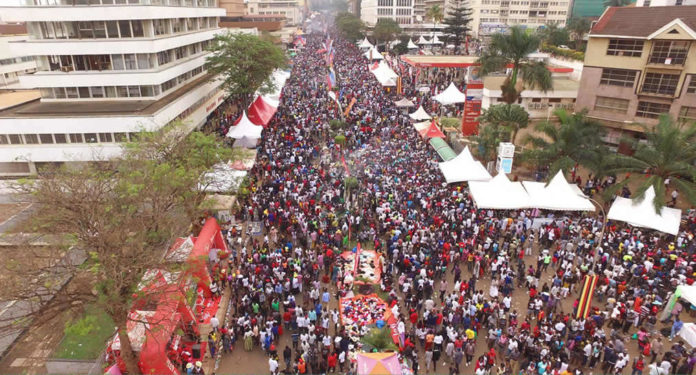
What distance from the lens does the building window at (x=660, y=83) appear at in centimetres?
2756

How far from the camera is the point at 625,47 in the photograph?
29188mm

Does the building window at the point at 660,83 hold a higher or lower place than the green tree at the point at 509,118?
higher

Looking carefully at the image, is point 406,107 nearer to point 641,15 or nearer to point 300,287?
point 641,15

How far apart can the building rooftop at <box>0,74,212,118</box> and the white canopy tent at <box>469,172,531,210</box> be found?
63.7 ft

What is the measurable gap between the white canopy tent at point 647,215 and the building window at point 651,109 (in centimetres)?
1034

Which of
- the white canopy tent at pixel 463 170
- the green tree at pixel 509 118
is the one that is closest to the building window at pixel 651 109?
the green tree at pixel 509 118

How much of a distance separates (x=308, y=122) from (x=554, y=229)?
902 inches

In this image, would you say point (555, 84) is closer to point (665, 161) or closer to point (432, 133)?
point (432, 133)

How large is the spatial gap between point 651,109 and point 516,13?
88.9 m

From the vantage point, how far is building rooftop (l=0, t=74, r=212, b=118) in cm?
2642

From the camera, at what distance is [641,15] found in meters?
28.9

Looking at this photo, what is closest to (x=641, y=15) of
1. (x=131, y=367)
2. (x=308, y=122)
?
(x=308, y=122)

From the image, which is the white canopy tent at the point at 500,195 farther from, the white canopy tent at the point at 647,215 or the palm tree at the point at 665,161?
the palm tree at the point at 665,161

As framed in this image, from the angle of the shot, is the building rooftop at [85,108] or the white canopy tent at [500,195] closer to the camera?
the white canopy tent at [500,195]
